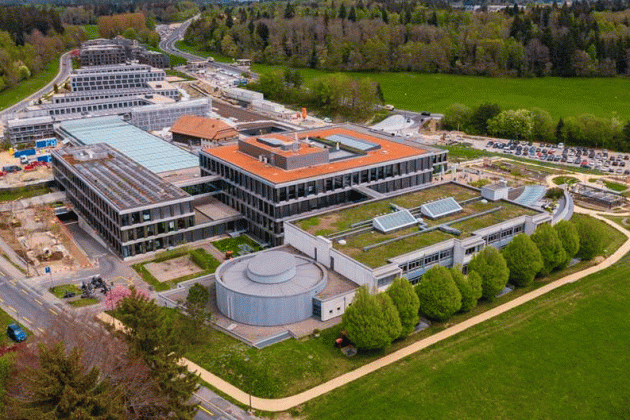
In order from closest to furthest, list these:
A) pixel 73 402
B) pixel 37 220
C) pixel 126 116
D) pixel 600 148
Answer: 1. pixel 73 402
2. pixel 37 220
3. pixel 600 148
4. pixel 126 116

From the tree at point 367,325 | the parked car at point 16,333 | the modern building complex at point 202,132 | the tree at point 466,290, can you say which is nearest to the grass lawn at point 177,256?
the parked car at point 16,333

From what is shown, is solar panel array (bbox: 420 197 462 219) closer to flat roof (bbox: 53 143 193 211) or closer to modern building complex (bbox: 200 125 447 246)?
modern building complex (bbox: 200 125 447 246)

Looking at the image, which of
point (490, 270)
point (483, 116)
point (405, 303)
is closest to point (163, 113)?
point (483, 116)

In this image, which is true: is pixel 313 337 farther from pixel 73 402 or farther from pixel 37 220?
pixel 37 220

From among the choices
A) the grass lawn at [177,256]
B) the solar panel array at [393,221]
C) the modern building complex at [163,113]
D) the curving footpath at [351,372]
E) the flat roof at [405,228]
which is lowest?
the grass lawn at [177,256]

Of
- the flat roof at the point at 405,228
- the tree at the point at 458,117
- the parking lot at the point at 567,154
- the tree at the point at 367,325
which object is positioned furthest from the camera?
the tree at the point at 458,117

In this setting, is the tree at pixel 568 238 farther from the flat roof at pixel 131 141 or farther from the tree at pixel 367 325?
the flat roof at pixel 131 141

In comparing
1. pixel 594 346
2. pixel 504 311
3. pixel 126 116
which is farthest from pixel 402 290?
pixel 126 116
